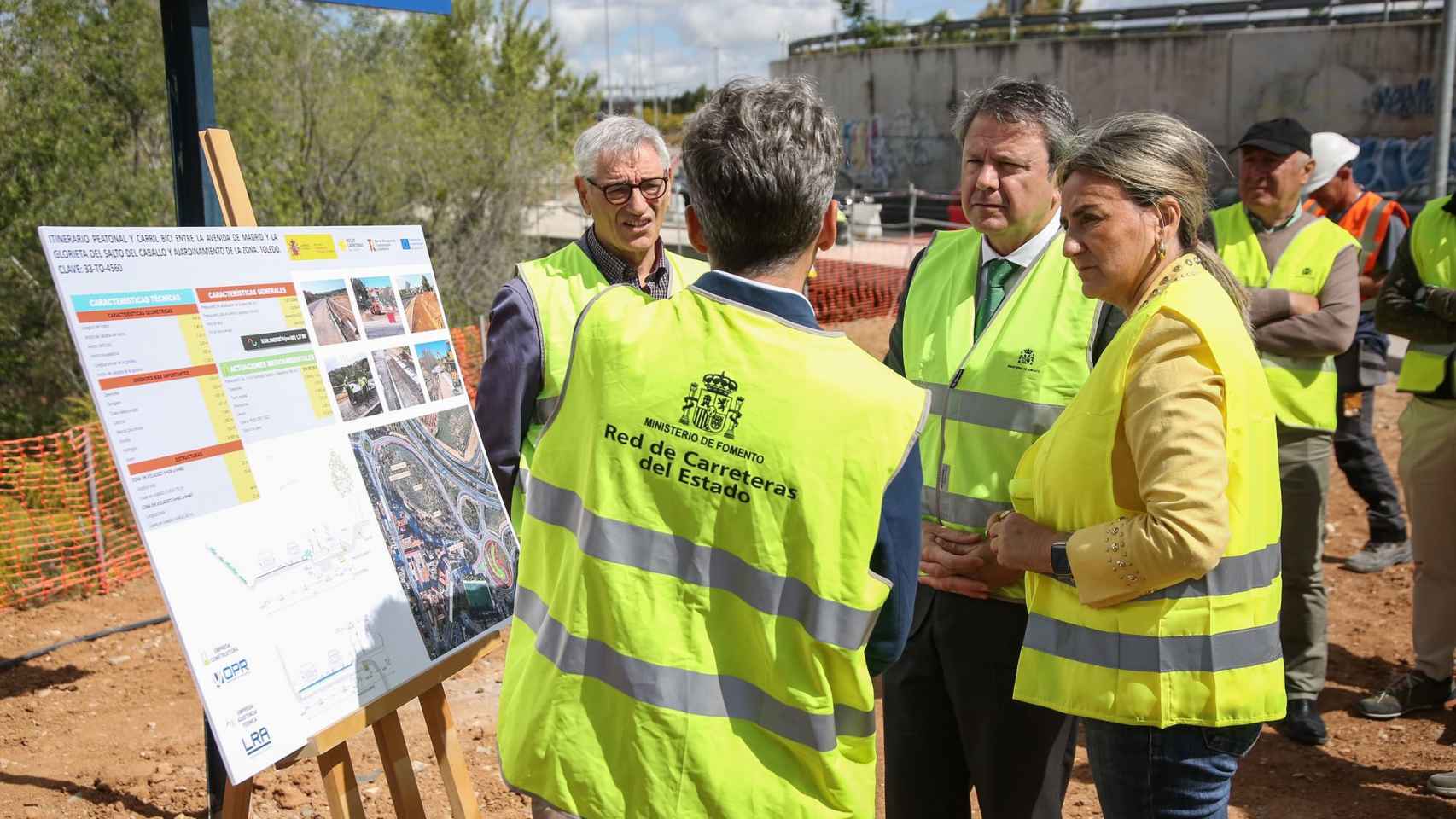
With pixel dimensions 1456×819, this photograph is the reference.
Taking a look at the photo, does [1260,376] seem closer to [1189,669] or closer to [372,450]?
[1189,669]

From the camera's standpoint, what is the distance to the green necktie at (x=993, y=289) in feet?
8.87

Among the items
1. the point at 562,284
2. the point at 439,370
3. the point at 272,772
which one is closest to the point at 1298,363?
the point at 562,284

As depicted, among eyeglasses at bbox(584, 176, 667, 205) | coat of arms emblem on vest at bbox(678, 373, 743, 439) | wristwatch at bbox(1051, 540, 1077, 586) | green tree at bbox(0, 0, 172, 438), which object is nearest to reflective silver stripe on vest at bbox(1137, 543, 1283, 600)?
wristwatch at bbox(1051, 540, 1077, 586)

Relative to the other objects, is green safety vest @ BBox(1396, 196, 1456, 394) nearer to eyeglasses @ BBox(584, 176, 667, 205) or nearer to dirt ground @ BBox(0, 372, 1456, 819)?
dirt ground @ BBox(0, 372, 1456, 819)

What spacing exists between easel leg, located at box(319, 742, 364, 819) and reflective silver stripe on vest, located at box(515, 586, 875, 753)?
1217 millimetres

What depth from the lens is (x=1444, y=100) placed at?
966cm

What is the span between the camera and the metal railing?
23156mm

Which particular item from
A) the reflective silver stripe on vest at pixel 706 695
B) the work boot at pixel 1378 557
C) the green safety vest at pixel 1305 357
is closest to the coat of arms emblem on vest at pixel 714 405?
the reflective silver stripe on vest at pixel 706 695

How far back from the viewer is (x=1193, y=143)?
218 centimetres

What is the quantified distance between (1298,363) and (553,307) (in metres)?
2.93

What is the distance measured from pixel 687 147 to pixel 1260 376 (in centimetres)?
116

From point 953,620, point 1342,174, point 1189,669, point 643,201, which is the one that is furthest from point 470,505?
point 1342,174

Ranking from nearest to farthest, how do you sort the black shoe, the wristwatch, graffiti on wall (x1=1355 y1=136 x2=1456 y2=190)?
1. the wristwatch
2. the black shoe
3. graffiti on wall (x1=1355 y1=136 x2=1456 y2=190)

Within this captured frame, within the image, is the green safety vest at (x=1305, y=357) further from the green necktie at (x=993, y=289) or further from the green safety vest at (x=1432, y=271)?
the green necktie at (x=993, y=289)
